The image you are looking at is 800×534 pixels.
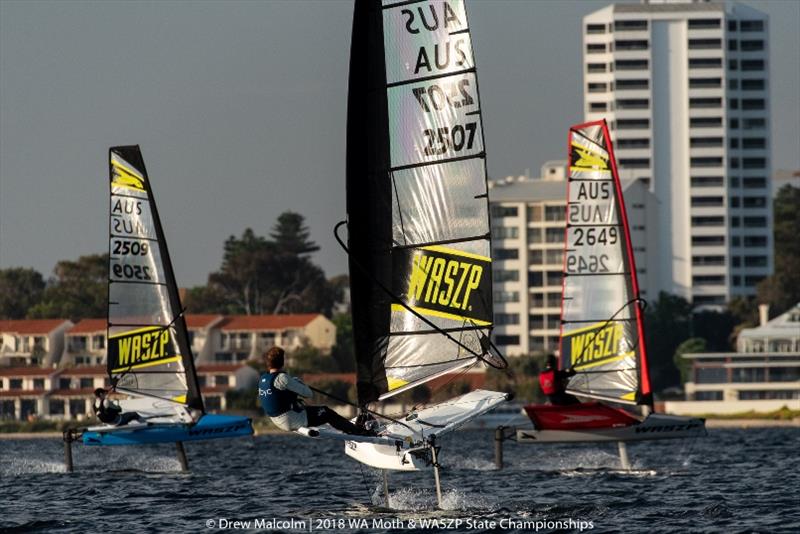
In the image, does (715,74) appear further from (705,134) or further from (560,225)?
(560,225)

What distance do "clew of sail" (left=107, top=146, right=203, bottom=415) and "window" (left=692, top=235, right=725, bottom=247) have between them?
133491 millimetres

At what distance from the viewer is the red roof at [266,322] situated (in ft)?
427

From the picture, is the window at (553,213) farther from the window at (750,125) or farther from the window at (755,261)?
the window at (750,125)

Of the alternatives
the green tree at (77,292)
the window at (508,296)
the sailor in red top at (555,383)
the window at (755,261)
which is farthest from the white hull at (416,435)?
the window at (755,261)

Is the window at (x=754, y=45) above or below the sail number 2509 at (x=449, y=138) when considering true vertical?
above

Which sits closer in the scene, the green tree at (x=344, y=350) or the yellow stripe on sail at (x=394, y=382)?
the yellow stripe on sail at (x=394, y=382)

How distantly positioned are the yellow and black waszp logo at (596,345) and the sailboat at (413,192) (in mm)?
13129

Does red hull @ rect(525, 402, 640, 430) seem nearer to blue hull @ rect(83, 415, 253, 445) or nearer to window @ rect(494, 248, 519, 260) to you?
blue hull @ rect(83, 415, 253, 445)

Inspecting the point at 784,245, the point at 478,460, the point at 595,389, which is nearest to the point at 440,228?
the point at 595,389

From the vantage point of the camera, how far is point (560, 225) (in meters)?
141

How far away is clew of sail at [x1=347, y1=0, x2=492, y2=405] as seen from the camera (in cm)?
2288

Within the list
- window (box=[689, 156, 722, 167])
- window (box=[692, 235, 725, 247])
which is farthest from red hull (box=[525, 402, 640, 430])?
window (box=[689, 156, 722, 167])

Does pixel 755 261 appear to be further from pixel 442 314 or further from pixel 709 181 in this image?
pixel 442 314

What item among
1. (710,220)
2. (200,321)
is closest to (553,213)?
(710,220)
